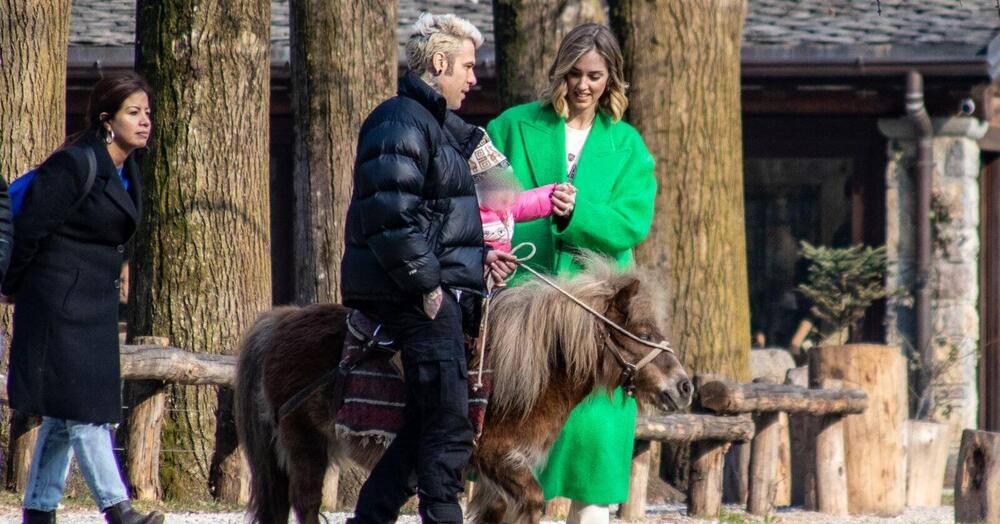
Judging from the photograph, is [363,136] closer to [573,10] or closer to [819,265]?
[573,10]

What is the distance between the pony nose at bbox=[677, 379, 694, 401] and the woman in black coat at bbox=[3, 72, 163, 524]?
207cm

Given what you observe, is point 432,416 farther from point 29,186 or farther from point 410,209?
point 29,186

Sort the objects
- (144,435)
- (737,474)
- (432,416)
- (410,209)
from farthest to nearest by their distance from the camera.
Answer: (737,474) → (144,435) → (432,416) → (410,209)

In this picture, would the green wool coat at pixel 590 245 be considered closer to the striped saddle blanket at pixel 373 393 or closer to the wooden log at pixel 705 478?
the striped saddle blanket at pixel 373 393

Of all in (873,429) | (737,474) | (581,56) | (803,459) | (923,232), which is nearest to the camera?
(581,56)

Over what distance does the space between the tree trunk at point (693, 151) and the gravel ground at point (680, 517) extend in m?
0.90

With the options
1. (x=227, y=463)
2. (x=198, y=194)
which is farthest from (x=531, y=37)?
(x=227, y=463)

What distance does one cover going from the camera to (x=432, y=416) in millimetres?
5430

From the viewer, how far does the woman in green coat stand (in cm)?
620

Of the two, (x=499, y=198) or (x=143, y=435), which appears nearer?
(x=499, y=198)

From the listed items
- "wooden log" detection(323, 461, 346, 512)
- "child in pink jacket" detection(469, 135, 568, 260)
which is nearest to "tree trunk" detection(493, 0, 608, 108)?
"wooden log" detection(323, 461, 346, 512)

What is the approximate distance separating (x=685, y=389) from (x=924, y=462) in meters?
5.53

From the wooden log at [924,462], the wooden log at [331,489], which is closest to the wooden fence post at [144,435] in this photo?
the wooden log at [331,489]

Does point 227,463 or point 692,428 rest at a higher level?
point 692,428
